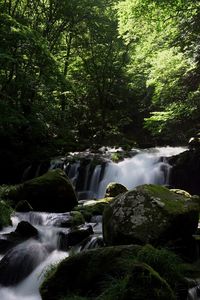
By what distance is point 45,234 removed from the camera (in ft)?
33.8

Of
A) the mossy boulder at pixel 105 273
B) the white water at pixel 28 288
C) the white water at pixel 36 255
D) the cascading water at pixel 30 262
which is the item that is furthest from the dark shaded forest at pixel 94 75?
the mossy boulder at pixel 105 273

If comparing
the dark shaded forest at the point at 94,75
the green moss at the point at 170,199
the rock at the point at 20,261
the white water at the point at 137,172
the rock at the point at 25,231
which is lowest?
the rock at the point at 20,261

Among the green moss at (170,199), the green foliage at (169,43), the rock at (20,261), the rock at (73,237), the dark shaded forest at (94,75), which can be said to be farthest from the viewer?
the dark shaded forest at (94,75)

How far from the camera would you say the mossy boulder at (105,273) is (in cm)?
583

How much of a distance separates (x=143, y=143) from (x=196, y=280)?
20.3 meters

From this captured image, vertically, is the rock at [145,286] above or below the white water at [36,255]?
above

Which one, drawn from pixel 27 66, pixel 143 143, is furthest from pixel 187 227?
pixel 143 143

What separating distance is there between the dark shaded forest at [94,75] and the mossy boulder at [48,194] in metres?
3.66

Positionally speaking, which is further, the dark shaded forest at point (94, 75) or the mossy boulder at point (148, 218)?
the dark shaded forest at point (94, 75)

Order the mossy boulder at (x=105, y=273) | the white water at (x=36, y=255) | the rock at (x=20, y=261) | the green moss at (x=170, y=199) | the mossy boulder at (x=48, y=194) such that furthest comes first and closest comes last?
1. the mossy boulder at (x=48, y=194)
2. the green moss at (x=170, y=199)
3. the rock at (x=20, y=261)
4. the white water at (x=36, y=255)
5. the mossy boulder at (x=105, y=273)

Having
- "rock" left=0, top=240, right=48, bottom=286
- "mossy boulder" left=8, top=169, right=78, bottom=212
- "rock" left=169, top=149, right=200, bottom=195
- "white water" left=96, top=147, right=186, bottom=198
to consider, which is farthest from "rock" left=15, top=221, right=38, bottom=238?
"rock" left=169, top=149, right=200, bottom=195

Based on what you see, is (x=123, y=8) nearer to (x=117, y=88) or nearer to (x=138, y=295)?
(x=138, y=295)

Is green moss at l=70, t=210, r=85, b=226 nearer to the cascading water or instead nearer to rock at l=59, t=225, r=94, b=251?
the cascading water

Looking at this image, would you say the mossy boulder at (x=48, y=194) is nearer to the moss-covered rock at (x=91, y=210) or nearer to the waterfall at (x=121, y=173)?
the moss-covered rock at (x=91, y=210)
